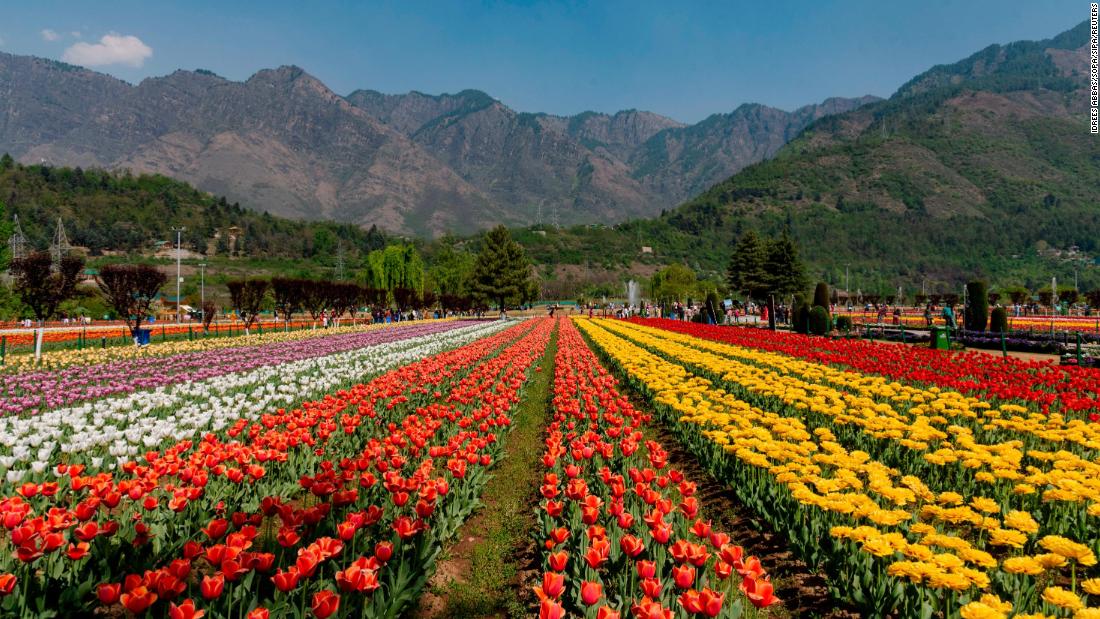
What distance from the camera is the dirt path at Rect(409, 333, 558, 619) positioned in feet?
13.3

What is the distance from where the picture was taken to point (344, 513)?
4.58 meters

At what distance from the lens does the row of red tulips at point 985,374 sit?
8.47m

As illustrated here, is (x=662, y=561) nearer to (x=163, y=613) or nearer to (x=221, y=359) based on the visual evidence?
(x=163, y=613)

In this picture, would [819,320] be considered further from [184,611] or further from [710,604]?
[184,611]

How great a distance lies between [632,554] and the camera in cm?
323

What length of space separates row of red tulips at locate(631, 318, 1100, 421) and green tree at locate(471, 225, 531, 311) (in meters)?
49.9

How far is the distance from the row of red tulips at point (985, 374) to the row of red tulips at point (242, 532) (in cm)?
781

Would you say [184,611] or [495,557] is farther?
[495,557]

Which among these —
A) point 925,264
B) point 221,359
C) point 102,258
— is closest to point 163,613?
point 221,359

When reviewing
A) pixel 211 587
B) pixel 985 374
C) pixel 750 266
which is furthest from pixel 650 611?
pixel 750 266

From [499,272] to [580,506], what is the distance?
61.5 meters

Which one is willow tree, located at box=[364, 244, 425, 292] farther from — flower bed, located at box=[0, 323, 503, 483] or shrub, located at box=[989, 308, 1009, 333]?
shrub, located at box=[989, 308, 1009, 333]

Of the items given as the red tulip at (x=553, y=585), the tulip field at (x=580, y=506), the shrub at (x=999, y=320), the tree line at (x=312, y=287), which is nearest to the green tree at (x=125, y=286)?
the tree line at (x=312, y=287)

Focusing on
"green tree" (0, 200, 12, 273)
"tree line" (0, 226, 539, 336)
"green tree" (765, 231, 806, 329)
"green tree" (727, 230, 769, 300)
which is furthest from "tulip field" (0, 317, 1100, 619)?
"green tree" (727, 230, 769, 300)
